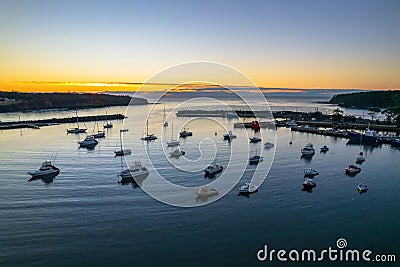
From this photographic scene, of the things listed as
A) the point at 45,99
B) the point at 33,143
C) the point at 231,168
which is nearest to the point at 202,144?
the point at 231,168

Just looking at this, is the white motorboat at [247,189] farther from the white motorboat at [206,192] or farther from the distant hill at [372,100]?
the distant hill at [372,100]

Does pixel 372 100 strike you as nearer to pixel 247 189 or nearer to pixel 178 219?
pixel 247 189

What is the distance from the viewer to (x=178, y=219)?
12.4 metres

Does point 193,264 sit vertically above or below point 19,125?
below

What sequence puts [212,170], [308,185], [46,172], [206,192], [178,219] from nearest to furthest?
1. [178,219]
2. [206,192]
3. [308,185]
4. [46,172]
5. [212,170]

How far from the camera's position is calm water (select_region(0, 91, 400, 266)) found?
1006 centimetres

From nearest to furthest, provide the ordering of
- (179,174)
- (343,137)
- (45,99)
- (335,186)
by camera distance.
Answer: (335,186) < (179,174) < (343,137) < (45,99)

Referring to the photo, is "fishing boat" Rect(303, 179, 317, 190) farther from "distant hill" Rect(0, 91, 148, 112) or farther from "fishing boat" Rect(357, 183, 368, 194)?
"distant hill" Rect(0, 91, 148, 112)

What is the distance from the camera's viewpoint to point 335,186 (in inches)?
658

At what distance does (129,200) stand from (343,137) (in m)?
27.0

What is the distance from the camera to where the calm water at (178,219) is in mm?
10062

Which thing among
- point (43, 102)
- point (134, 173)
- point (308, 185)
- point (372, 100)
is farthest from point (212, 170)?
point (372, 100)

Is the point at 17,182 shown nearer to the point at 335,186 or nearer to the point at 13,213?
the point at 13,213

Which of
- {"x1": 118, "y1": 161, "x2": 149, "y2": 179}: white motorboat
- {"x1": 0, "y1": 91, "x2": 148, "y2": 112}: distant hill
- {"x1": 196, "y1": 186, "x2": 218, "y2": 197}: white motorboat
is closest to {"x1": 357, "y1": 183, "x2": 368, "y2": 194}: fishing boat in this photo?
{"x1": 196, "y1": 186, "x2": 218, "y2": 197}: white motorboat
